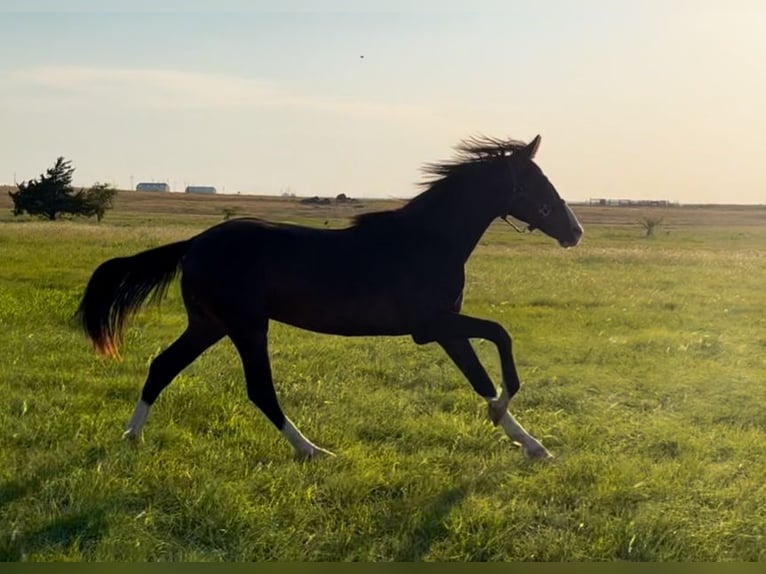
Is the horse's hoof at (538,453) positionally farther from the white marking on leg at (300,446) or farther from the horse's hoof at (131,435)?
the horse's hoof at (131,435)

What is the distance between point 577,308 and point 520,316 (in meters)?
1.46

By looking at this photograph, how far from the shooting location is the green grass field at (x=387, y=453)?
409cm

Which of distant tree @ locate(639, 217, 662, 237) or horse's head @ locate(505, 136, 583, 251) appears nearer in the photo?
horse's head @ locate(505, 136, 583, 251)

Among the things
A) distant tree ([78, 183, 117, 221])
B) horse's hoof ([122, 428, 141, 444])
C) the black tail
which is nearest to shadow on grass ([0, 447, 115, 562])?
horse's hoof ([122, 428, 141, 444])

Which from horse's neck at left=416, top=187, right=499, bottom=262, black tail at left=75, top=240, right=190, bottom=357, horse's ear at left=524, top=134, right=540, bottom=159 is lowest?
black tail at left=75, top=240, right=190, bottom=357

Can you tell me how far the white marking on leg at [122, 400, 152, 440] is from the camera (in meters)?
5.39

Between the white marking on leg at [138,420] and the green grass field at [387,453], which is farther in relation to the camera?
the white marking on leg at [138,420]

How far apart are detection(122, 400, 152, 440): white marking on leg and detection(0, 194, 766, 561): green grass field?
13 centimetres

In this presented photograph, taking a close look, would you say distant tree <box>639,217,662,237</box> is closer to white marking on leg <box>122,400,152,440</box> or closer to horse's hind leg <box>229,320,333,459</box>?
horse's hind leg <box>229,320,333,459</box>

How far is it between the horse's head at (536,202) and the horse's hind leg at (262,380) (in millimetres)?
1952

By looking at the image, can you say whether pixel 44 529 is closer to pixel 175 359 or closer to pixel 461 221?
pixel 175 359

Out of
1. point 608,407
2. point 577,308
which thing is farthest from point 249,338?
point 577,308

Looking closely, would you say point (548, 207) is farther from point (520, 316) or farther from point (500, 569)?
point (520, 316)

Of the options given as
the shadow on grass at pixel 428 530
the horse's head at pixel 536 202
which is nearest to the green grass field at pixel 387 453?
the shadow on grass at pixel 428 530
